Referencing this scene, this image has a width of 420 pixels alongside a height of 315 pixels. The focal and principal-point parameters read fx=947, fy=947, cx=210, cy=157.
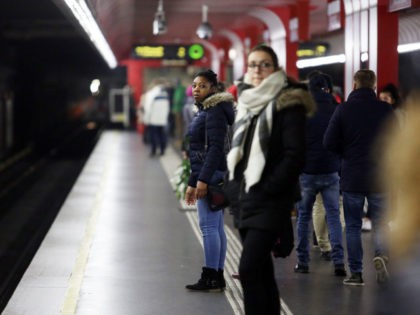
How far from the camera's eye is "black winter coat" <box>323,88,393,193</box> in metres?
6.73

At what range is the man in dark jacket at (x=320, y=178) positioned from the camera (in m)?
7.24

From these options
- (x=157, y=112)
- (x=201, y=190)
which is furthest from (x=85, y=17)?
(x=157, y=112)

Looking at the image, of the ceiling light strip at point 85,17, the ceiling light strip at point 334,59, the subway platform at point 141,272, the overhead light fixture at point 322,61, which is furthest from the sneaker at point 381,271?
the overhead light fixture at point 322,61

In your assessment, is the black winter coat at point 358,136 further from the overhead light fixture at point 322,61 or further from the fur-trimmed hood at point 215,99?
the overhead light fixture at point 322,61

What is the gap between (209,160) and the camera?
250 inches

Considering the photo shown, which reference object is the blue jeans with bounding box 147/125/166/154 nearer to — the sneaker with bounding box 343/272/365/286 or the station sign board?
the station sign board

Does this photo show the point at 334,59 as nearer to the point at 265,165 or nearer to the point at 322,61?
the point at 322,61

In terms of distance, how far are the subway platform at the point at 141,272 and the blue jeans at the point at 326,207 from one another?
195 mm

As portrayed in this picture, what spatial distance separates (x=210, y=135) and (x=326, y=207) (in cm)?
147

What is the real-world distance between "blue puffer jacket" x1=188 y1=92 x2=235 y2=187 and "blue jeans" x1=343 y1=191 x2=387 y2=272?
993 mm

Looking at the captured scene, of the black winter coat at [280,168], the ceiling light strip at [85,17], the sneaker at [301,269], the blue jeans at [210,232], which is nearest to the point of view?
the black winter coat at [280,168]

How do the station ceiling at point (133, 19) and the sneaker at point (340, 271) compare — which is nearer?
the sneaker at point (340, 271)

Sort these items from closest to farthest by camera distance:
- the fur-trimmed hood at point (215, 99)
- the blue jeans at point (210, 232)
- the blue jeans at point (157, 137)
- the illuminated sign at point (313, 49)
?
the fur-trimmed hood at point (215, 99) < the blue jeans at point (210, 232) < the illuminated sign at point (313, 49) < the blue jeans at point (157, 137)

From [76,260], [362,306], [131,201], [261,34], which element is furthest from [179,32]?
[362,306]
